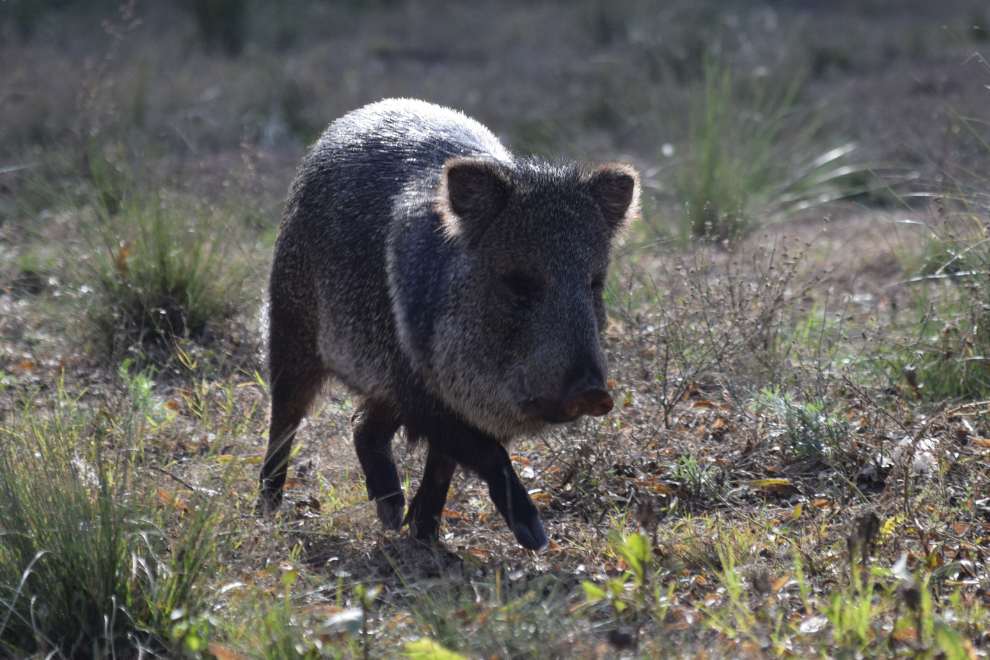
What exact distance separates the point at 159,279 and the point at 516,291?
2.22 metres

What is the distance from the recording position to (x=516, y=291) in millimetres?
3234

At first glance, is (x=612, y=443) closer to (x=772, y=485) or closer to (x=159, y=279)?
(x=772, y=485)

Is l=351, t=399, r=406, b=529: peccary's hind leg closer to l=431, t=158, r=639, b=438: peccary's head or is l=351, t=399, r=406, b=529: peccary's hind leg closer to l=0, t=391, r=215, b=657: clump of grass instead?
l=431, t=158, r=639, b=438: peccary's head

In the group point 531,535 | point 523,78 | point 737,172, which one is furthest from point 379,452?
point 523,78

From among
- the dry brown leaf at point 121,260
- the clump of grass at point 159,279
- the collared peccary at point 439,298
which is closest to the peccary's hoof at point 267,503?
the collared peccary at point 439,298

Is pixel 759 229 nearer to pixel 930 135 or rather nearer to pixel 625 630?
pixel 930 135

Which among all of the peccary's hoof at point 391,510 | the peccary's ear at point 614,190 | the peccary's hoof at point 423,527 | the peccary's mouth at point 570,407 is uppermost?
the peccary's ear at point 614,190

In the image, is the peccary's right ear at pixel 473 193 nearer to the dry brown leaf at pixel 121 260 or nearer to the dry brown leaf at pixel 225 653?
the dry brown leaf at pixel 225 653

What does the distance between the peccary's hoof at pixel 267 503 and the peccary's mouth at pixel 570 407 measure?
2.71 feet

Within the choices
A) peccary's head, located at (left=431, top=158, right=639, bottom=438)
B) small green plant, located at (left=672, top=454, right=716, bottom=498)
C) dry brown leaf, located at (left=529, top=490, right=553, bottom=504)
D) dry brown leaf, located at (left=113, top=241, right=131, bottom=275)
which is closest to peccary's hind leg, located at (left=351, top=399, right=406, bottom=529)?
dry brown leaf, located at (left=529, top=490, right=553, bottom=504)

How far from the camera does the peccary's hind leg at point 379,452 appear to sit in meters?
3.71

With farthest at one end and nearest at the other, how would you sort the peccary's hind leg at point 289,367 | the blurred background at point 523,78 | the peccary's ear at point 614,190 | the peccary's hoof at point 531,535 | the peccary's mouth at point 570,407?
the blurred background at point 523,78 < the peccary's hind leg at point 289,367 < the peccary's ear at point 614,190 < the peccary's hoof at point 531,535 < the peccary's mouth at point 570,407

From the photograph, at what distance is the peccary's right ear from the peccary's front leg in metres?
0.52

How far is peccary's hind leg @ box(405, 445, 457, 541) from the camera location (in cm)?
352
